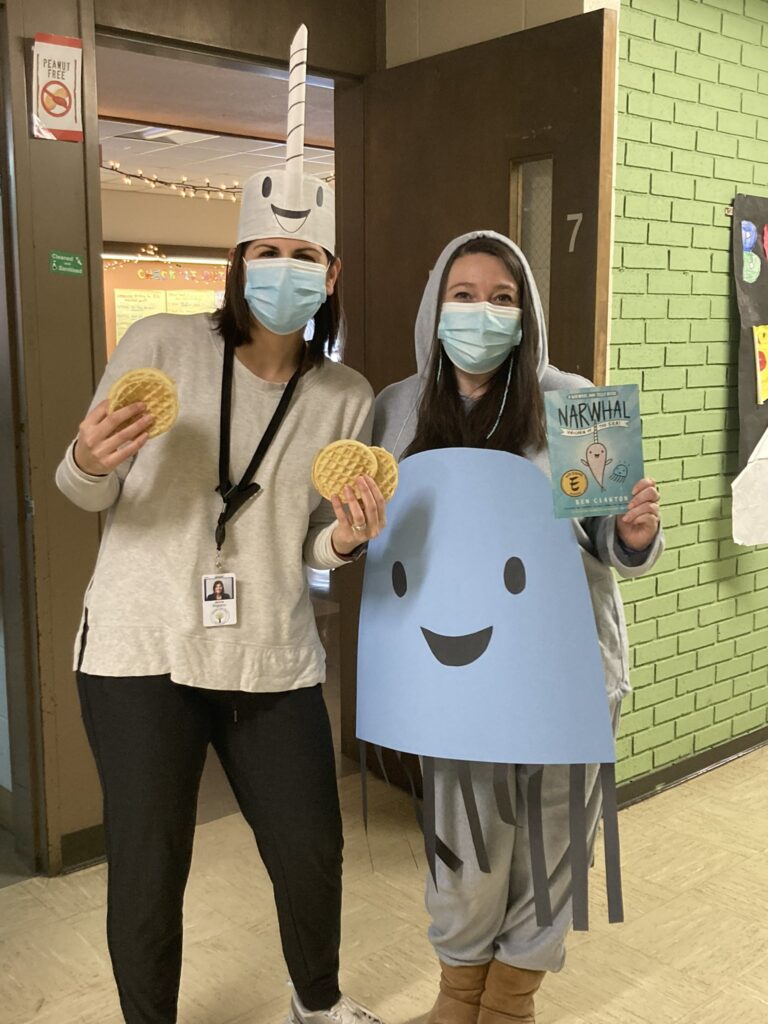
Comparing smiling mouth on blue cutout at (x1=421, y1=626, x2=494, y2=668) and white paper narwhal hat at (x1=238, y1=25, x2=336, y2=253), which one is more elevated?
white paper narwhal hat at (x1=238, y1=25, x2=336, y2=253)

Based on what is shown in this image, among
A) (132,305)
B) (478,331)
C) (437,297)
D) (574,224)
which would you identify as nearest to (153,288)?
(132,305)

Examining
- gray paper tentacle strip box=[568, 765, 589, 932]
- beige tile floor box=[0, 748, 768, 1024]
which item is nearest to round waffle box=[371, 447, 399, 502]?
gray paper tentacle strip box=[568, 765, 589, 932]

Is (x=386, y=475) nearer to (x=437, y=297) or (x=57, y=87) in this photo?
(x=437, y=297)

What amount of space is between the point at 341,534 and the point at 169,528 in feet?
0.95

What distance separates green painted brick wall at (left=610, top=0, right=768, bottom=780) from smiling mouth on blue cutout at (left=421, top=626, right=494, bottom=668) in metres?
1.54

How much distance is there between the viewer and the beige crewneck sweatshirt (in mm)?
1712

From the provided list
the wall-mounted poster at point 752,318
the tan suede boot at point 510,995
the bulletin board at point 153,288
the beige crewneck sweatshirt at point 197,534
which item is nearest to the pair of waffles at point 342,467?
the beige crewneck sweatshirt at point 197,534

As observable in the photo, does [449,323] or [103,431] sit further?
[449,323]

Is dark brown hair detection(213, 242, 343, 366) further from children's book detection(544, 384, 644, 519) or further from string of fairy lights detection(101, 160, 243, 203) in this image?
string of fairy lights detection(101, 160, 243, 203)

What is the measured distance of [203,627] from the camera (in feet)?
5.65

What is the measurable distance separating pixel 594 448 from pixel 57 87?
181 cm

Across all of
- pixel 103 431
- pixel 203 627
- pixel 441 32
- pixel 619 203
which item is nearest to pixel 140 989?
pixel 203 627

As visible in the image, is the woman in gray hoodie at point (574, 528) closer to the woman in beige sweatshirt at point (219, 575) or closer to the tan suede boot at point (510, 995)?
the tan suede boot at point (510, 995)

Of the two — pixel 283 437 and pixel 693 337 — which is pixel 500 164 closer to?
pixel 693 337
